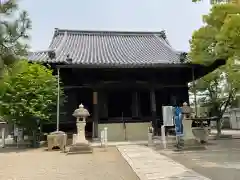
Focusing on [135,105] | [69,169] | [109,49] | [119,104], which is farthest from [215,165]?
[109,49]

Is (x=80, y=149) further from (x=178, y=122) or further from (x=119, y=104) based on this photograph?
(x=119, y=104)

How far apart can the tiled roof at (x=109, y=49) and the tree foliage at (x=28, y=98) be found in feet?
7.12

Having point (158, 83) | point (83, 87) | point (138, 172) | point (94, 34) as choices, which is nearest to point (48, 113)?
point (83, 87)

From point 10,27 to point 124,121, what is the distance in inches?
518

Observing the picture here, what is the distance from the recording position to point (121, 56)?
63.7 feet

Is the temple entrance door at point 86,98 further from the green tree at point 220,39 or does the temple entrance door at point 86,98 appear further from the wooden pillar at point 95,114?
the green tree at point 220,39

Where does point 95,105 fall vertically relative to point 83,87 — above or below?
below

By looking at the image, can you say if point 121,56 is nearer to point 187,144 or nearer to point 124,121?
point 124,121

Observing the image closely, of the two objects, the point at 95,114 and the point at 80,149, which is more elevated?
the point at 95,114

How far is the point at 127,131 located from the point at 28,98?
6.16 m

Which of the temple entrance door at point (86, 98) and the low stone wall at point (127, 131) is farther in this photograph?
the temple entrance door at point (86, 98)

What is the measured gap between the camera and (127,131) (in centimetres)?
1648

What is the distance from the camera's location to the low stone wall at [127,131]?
16359 millimetres

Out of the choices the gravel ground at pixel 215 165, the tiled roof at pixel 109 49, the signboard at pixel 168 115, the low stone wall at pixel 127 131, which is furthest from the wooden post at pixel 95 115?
the gravel ground at pixel 215 165
